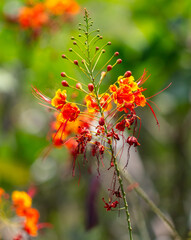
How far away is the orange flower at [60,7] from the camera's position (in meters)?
3.94

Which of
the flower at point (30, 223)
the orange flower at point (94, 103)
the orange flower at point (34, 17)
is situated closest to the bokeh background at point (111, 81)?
the orange flower at point (34, 17)

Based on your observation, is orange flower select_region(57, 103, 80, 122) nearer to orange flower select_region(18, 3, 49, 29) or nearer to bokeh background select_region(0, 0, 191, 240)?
bokeh background select_region(0, 0, 191, 240)

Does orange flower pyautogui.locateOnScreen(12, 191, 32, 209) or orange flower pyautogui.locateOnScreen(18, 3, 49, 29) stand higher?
orange flower pyautogui.locateOnScreen(18, 3, 49, 29)

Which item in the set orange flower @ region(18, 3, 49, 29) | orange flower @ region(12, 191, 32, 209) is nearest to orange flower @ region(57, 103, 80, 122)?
orange flower @ region(12, 191, 32, 209)

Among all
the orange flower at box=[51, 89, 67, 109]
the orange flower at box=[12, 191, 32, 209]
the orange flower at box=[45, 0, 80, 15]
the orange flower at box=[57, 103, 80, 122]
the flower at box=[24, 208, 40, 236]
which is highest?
the orange flower at box=[45, 0, 80, 15]

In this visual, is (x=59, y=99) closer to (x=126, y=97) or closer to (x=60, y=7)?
(x=126, y=97)

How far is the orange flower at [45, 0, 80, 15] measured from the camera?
394 cm

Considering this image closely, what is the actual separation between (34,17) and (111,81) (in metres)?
0.93

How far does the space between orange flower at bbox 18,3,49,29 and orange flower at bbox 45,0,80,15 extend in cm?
8

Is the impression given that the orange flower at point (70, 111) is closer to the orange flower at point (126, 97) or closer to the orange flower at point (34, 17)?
the orange flower at point (126, 97)

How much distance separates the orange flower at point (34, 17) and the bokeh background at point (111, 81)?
0.55ft

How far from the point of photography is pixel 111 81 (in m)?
3.88

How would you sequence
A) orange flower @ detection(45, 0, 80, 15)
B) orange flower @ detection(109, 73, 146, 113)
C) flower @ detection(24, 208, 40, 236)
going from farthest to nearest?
orange flower @ detection(45, 0, 80, 15)
flower @ detection(24, 208, 40, 236)
orange flower @ detection(109, 73, 146, 113)

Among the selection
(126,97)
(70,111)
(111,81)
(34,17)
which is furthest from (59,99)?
(34,17)
